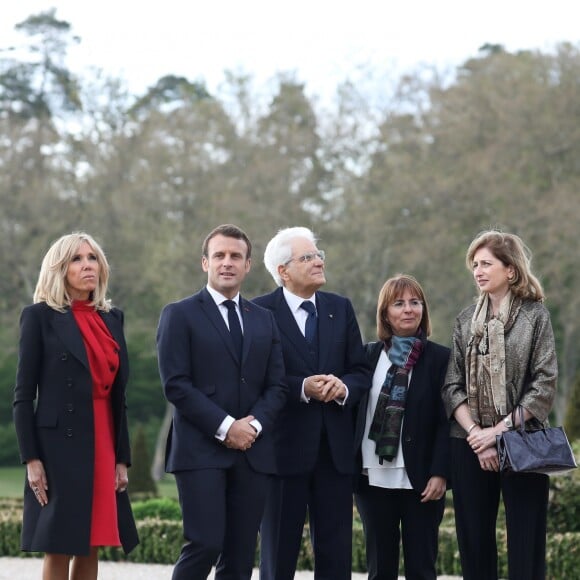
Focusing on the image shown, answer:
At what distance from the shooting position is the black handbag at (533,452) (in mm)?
5668

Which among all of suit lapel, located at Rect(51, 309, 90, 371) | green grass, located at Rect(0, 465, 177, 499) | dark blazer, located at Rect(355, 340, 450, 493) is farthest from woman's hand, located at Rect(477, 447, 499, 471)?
green grass, located at Rect(0, 465, 177, 499)

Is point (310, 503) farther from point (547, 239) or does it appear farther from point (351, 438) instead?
point (547, 239)

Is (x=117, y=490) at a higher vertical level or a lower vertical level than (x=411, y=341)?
lower

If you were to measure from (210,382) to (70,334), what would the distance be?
0.74 m

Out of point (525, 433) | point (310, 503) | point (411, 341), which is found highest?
point (411, 341)

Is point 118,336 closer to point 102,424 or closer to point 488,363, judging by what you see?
point 102,424

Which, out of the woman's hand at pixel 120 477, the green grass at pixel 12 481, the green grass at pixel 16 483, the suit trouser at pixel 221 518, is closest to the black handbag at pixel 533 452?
the suit trouser at pixel 221 518

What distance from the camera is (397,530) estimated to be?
21.0 feet

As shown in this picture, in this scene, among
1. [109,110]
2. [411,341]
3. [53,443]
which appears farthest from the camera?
[109,110]

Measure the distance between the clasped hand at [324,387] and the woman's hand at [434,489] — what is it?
682 mm

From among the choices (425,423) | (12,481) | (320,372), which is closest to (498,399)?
(425,423)

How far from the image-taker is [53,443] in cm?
568

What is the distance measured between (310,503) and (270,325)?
1.07m

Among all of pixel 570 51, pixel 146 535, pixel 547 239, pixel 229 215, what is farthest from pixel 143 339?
pixel 146 535
